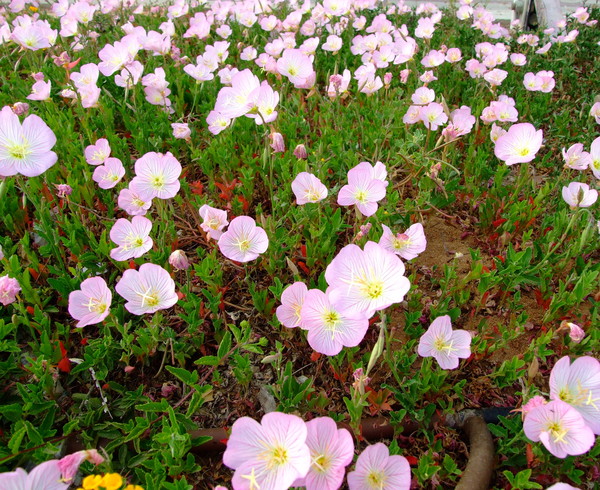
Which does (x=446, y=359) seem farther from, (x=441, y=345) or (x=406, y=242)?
(x=406, y=242)

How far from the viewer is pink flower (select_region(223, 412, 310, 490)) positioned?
1.26 m

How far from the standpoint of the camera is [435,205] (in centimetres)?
258

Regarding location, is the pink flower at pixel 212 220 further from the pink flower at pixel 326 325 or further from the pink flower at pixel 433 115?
the pink flower at pixel 433 115

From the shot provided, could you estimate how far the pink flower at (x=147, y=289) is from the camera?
5.86 ft

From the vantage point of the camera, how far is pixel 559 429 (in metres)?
1.44

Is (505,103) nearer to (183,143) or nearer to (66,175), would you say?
(183,143)

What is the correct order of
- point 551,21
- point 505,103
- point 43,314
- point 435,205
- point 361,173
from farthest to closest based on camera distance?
1. point 551,21
2. point 505,103
3. point 435,205
4. point 361,173
5. point 43,314

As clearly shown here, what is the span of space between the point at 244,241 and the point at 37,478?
1.07 meters

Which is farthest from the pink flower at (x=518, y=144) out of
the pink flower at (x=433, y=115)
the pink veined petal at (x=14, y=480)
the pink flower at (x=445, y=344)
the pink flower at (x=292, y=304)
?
the pink veined petal at (x=14, y=480)

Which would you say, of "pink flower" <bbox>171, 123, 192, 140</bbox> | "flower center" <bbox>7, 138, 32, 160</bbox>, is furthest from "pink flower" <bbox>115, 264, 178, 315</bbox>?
"pink flower" <bbox>171, 123, 192, 140</bbox>

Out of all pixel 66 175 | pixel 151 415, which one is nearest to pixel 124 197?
pixel 66 175

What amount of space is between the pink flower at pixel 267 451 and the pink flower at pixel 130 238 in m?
0.96

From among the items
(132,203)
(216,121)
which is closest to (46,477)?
(132,203)

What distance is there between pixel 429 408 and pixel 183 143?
6.78ft
